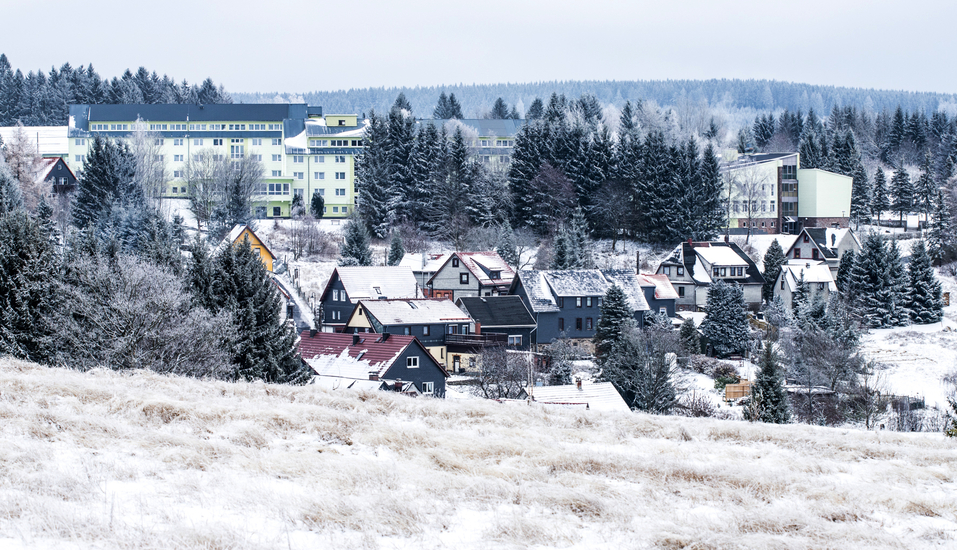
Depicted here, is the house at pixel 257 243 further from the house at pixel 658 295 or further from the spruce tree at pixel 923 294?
the spruce tree at pixel 923 294

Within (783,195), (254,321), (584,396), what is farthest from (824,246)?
(254,321)

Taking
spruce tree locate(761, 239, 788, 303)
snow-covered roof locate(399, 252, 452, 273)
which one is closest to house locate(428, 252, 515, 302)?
snow-covered roof locate(399, 252, 452, 273)

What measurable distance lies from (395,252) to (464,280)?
879cm

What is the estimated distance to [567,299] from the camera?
57.7 metres

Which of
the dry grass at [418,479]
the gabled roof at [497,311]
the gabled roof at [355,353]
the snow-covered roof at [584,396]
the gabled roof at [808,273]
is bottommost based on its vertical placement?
the snow-covered roof at [584,396]

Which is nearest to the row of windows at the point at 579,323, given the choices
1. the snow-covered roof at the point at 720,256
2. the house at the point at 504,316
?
the house at the point at 504,316

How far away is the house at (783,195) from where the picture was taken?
86.4 metres

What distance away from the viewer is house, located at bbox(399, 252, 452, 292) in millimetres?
64312

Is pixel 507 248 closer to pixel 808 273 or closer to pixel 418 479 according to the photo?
pixel 808 273

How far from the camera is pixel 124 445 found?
442 inches

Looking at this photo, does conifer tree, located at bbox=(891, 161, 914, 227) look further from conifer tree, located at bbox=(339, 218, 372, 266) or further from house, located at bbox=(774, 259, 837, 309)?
conifer tree, located at bbox=(339, 218, 372, 266)

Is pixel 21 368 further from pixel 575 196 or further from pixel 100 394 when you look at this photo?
pixel 575 196

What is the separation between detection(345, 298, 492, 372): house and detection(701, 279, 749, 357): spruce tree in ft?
41.3

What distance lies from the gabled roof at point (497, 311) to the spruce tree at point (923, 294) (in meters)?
28.1
